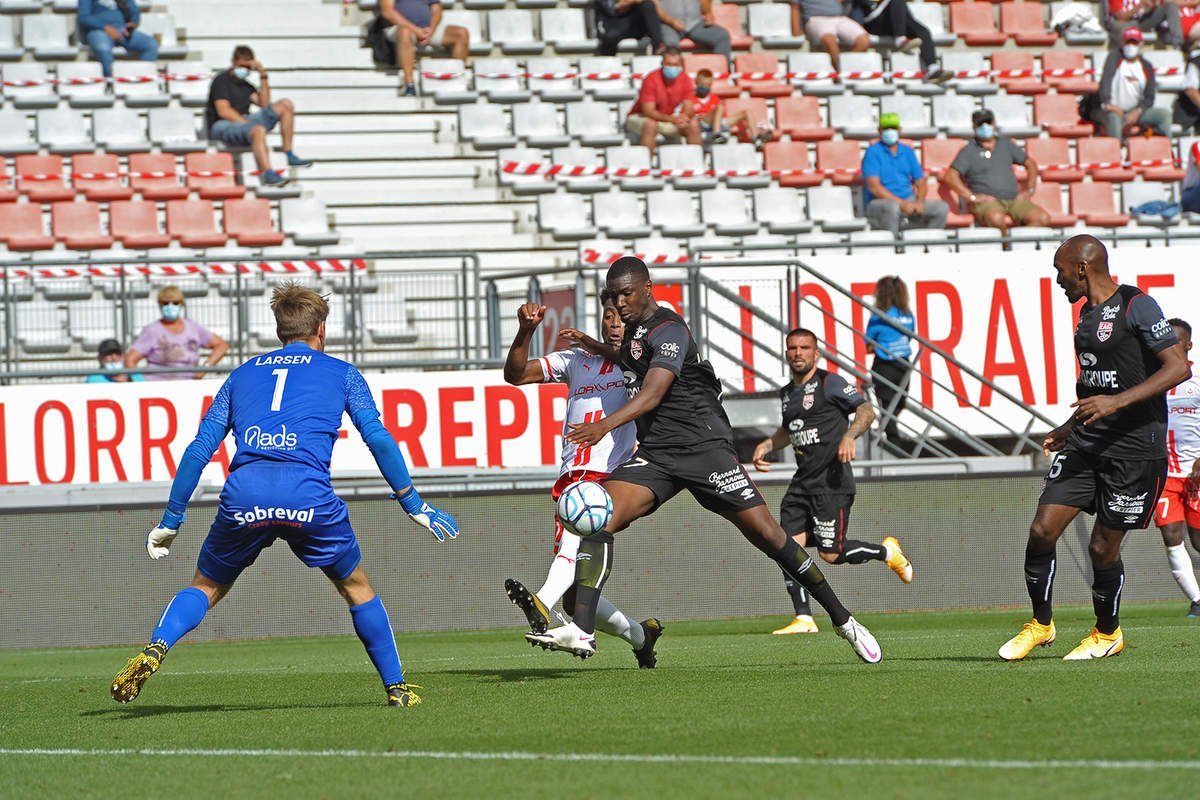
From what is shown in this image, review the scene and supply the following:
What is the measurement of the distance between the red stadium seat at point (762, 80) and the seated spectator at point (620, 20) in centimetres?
121

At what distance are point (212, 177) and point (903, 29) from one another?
10.5 m

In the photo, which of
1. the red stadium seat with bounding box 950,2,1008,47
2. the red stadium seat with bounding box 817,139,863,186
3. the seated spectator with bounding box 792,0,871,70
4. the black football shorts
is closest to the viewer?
the black football shorts

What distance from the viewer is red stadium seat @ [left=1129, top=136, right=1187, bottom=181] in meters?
22.8

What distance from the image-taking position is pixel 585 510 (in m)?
8.26

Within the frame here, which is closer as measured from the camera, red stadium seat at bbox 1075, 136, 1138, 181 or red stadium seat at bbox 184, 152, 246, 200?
red stadium seat at bbox 184, 152, 246, 200

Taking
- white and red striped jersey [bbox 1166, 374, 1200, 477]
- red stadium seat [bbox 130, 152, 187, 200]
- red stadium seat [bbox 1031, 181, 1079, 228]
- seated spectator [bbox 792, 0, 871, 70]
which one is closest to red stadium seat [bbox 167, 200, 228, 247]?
red stadium seat [bbox 130, 152, 187, 200]

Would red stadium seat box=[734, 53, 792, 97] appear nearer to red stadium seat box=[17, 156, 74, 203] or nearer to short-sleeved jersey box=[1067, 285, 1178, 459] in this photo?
red stadium seat box=[17, 156, 74, 203]

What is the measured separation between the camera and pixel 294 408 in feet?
23.6

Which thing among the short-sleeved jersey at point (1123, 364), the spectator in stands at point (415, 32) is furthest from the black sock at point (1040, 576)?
the spectator in stands at point (415, 32)

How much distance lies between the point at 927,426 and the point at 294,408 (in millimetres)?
10638

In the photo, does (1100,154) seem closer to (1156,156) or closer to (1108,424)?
(1156,156)

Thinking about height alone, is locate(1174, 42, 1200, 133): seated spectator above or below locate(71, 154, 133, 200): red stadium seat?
above

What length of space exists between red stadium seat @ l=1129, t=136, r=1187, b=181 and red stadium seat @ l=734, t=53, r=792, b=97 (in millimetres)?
4940

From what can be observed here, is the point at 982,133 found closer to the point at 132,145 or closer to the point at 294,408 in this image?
the point at 132,145
